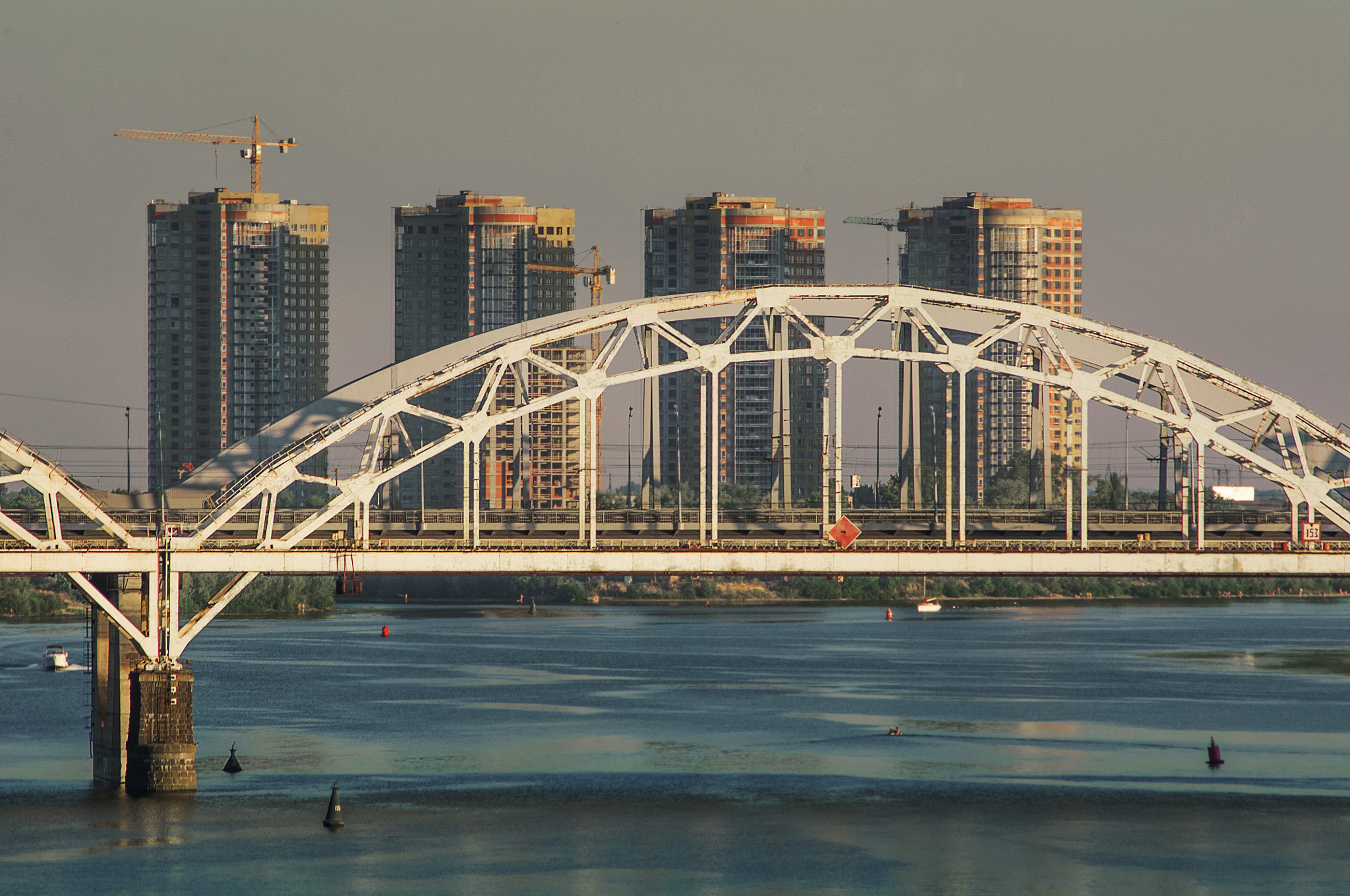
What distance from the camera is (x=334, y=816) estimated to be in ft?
184

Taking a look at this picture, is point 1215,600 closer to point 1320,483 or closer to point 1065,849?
point 1320,483

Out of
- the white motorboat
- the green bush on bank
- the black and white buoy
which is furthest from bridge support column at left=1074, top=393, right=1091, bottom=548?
the green bush on bank

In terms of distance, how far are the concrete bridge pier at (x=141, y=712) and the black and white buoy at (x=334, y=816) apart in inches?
234

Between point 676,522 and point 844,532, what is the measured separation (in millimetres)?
11350

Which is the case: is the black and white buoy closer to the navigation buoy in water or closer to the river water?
the river water

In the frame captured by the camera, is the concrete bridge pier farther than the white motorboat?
No

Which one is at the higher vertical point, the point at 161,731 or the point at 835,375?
the point at 835,375

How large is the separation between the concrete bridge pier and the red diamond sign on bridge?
23079 mm

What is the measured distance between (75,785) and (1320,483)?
47856 mm

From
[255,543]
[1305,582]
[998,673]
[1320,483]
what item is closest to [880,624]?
[998,673]

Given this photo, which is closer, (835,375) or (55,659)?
(835,375)

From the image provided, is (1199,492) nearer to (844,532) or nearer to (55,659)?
(844,532)

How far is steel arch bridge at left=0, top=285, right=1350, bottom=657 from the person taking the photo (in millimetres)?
59312

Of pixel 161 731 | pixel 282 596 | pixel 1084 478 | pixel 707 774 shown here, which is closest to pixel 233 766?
pixel 161 731
